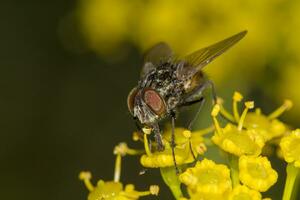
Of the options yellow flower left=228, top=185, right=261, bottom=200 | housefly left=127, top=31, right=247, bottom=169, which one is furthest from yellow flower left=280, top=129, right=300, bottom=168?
housefly left=127, top=31, right=247, bottom=169

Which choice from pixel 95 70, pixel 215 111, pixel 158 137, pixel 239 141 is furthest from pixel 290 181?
pixel 95 70

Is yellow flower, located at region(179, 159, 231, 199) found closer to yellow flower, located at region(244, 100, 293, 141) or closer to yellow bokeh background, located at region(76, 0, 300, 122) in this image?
yellow flower, located at region(244, 100, 293, 141)

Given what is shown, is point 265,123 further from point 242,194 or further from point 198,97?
point 242,194

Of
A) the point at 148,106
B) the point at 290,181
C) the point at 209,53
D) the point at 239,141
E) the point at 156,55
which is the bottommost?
the point at 290,181

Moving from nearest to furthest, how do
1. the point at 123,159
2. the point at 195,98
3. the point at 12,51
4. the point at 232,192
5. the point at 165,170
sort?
the point at 232,192 < the point at 165,170 < the point at 195,98 < the point at 123,159 < the point at 12,51

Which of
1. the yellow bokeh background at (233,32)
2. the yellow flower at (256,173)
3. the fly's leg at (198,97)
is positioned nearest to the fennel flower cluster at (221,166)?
the yellow flower at (256,173)

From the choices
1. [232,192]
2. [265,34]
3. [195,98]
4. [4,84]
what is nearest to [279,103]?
[265,34]

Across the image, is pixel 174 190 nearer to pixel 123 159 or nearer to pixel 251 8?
pixel 251 8
